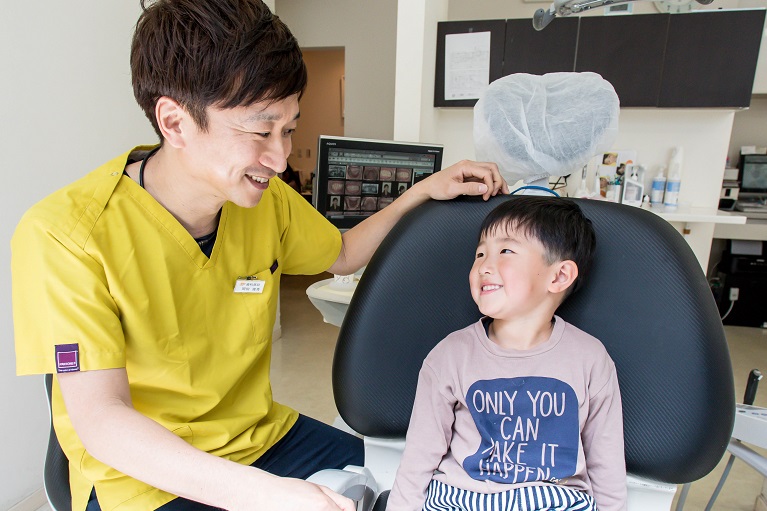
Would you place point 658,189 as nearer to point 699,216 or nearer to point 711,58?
point 699,216

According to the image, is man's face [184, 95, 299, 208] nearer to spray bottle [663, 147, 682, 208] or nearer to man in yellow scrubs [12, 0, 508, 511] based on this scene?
man in yellow scrubs [12, 0, 508, 511]

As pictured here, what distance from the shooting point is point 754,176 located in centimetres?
360

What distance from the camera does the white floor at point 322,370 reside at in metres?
1.80

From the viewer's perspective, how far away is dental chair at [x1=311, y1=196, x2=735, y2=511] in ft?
2.48

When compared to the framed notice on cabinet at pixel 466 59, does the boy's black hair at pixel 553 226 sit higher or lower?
lower

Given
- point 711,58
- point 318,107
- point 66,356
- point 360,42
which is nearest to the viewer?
point 66,356

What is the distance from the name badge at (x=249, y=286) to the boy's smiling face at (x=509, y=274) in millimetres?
416

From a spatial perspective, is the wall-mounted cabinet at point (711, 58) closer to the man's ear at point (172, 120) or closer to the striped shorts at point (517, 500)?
the striped shorts at point (517, 500)

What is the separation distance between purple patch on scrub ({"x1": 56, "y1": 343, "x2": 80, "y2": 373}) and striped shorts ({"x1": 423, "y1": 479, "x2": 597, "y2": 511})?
22.6 inches

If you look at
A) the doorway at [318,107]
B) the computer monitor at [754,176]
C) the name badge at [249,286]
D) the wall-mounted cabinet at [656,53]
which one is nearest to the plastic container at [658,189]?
the wall-mounted cabinet at [656,53]

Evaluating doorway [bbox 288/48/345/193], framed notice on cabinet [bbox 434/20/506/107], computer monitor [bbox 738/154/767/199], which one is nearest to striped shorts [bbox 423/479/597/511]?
framed notice on cabinet [bbox 434/20/506/107]

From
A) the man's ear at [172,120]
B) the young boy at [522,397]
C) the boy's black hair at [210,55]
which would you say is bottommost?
the young boy at [522,397]

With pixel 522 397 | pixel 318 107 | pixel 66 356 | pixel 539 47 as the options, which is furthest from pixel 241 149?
pixel 318 107

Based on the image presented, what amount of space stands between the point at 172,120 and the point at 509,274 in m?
0.60
